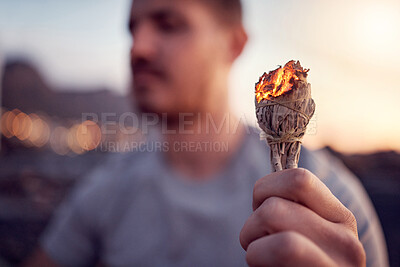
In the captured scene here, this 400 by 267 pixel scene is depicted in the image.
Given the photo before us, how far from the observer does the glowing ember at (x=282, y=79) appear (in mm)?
933

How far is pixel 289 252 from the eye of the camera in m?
0.86

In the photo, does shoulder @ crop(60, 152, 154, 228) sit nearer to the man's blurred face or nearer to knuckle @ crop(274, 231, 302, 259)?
the man's blurred face

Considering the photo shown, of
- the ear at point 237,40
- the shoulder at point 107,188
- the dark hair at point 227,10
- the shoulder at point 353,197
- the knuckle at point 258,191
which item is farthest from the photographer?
the shoulder at point 107,188

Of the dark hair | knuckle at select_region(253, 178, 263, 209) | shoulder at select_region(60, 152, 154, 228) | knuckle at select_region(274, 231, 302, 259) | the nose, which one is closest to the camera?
knuckle at select_region(274, 231, 302, 259)

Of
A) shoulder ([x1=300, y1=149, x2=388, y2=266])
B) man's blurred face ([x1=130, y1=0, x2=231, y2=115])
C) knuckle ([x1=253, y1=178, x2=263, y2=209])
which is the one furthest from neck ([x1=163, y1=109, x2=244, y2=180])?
knuckle ([x1=253, y1=178, x2=263, y2=209])

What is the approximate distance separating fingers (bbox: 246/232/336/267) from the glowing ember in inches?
18.7

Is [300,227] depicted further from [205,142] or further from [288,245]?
[205,142]

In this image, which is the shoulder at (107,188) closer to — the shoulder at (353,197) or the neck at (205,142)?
the neck at (205,142)

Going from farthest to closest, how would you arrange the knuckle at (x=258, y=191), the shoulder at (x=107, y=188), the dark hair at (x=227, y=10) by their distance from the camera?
the shoulder at (x=107, y=188), the dark hair at (x=227, y=10), the knuckle at (x=258, y=191)

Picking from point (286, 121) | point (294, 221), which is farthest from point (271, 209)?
point (286, 121)

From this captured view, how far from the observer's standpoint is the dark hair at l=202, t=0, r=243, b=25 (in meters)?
3.15

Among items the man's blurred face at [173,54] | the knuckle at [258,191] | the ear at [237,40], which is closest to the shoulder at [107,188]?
the man's blurred face at [173,54]

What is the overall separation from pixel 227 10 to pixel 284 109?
270cm

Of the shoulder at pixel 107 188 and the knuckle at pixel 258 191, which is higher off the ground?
the knuckle at pixel 258 191
